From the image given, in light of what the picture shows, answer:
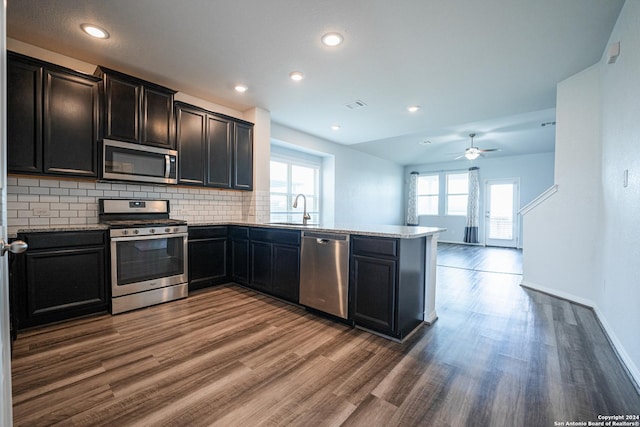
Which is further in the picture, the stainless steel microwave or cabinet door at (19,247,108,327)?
the stainless steel microwave

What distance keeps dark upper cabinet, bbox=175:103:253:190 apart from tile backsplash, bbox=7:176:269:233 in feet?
1.25

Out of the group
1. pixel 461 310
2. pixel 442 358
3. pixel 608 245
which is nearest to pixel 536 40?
pixel 608 245

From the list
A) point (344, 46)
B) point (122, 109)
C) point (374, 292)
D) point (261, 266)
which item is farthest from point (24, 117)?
point (374, 292)

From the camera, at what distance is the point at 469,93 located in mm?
3697

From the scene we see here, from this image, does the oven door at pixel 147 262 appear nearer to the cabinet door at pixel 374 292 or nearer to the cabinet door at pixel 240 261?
the cabinet door at pixel 240 261

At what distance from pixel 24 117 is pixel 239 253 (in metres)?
2.45

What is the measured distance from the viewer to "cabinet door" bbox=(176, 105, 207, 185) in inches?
138

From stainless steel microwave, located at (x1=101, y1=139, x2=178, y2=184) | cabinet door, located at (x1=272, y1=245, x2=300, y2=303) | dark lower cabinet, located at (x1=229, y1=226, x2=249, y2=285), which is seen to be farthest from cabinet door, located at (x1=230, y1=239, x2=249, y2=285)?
stainless steel microwave, located at (x1=101, y1=139, x2=178, y2=184)

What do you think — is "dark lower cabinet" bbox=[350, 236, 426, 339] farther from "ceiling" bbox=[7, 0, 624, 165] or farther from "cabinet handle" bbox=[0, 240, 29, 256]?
"cabinet handle" bbox=[0, 240, 29, 256]

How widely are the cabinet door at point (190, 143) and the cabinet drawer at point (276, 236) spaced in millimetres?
1074

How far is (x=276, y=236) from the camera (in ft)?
10.7

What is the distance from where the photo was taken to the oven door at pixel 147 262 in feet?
9.15

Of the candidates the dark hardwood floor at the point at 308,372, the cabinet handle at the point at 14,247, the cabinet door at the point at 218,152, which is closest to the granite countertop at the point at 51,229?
the dark hardwood floor at the point at 308,372

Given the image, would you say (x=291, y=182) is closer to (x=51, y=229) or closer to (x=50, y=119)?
(x=50, y=119)
